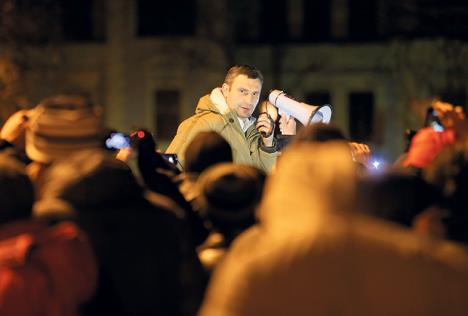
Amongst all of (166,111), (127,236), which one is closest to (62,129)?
(127,236)

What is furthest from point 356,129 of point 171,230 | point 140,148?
point 171,230

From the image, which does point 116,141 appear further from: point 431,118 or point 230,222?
point 230,222

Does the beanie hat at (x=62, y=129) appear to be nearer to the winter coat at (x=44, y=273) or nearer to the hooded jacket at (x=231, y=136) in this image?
the winter coat at (x=44, y=273)

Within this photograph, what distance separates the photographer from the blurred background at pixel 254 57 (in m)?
38.6

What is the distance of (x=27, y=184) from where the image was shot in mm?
4391

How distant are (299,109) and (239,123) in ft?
1.45

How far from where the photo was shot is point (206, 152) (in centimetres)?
613

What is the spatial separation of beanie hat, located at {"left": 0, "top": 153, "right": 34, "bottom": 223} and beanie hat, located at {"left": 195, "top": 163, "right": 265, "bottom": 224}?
0.97 metres

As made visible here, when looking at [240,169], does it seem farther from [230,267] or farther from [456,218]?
[230,267]

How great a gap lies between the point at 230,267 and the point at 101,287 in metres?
1.38

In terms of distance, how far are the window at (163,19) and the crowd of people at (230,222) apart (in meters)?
31.4

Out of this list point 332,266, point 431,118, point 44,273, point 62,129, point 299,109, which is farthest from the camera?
point 431,118

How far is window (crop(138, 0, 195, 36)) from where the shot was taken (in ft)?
129

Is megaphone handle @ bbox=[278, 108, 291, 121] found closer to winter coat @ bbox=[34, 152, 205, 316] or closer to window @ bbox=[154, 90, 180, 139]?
winter coat @ bbox=[34, 152, 205, 316]
